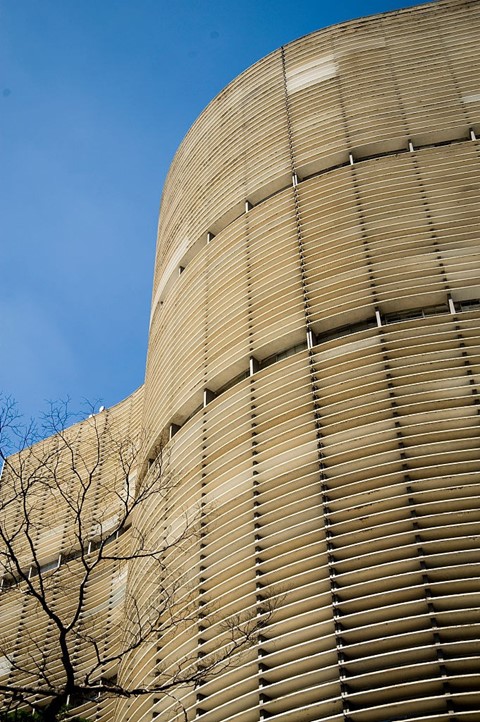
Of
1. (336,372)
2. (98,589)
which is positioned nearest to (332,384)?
(336,372)

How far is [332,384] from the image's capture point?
12047 mm

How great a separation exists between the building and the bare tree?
0.19 m

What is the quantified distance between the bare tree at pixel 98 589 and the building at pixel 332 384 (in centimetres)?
Result: 19

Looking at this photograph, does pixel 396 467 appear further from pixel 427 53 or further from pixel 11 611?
pixel 11 611

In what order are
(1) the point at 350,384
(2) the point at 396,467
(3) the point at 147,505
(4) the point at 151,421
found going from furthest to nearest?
(4) the point at 151,421, (3) the point at 147,505, (1) the point at 350,384, (2) the point at 396,467

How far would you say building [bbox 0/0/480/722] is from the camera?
9320 mm

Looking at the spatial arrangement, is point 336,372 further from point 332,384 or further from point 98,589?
point 98,589

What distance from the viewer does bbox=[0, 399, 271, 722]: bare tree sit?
9469 millimetres

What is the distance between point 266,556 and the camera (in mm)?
10875

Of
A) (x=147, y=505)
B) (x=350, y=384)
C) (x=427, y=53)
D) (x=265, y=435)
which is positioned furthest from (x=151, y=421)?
(x=427, y=53)

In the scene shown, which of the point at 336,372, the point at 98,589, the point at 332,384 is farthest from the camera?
the point at 98,589

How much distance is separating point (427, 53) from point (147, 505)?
10.6 metres

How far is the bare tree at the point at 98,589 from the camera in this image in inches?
373

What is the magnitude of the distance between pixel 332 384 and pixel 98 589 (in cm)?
858
